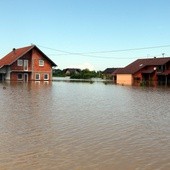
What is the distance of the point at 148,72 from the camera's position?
6969 centimetres

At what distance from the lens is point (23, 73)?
60719 millimetres

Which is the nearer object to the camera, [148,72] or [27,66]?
[27,66]

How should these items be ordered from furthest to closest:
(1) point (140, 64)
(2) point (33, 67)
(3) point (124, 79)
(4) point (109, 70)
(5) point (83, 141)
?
(4) point (109, 70) → (1) point (140, 64) → (3) point (124, 79) → (2) point (33, 67) → (5) point (83, 141)

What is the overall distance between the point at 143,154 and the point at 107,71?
127 meters

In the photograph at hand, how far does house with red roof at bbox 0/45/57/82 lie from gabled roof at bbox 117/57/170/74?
58.3ft

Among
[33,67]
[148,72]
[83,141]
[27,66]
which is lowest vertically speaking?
[83,141]

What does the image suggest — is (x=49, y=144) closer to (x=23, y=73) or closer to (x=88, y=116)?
(x=88, y=116)

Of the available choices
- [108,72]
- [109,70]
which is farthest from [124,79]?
[109,70]

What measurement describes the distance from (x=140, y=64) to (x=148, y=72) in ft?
15.4

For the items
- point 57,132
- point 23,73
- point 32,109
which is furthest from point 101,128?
point 23,73

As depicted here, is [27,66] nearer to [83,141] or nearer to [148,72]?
[148,72]

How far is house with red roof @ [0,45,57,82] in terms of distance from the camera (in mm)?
59656

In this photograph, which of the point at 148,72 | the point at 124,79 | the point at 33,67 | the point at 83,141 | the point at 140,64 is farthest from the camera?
the point at 140,64

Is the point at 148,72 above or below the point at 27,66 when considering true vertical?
below
